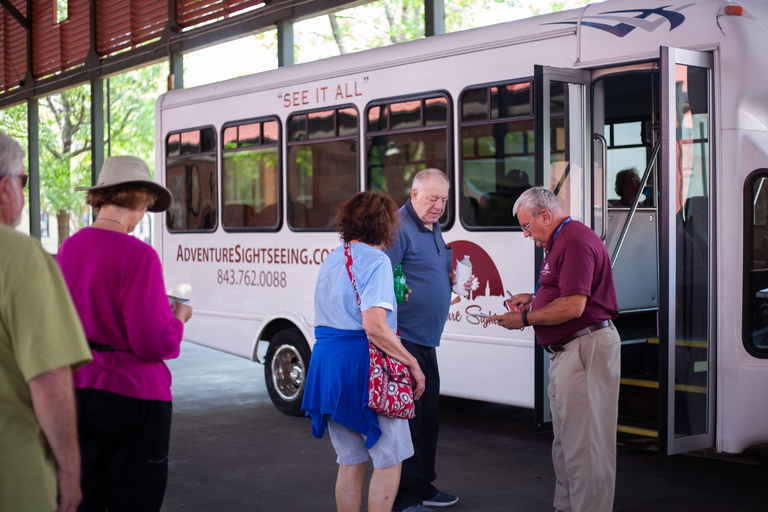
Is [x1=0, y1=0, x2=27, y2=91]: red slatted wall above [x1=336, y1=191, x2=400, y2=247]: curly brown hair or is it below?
above

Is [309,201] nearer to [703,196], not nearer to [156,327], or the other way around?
[703,196]

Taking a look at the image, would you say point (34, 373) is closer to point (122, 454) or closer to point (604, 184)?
point (122, 454)

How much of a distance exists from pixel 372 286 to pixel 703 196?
2.35 metres

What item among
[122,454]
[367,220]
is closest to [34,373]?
[122,454]

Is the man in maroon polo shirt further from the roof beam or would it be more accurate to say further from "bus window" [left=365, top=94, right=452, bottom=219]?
the roof beam

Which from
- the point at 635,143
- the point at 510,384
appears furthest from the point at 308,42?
the point at 510,384

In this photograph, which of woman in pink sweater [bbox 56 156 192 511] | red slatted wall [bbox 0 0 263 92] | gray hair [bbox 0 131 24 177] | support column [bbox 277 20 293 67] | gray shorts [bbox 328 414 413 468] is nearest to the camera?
gray hair [bbox 0 131 24 177]

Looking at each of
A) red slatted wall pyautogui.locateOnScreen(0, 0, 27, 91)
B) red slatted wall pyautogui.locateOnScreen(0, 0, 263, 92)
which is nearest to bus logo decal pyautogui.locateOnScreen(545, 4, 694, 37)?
red slatted wall pyautogui.locateOnScreen(0, 0, 263, 92)

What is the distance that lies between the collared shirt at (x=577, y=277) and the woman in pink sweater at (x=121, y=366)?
1.91 meters

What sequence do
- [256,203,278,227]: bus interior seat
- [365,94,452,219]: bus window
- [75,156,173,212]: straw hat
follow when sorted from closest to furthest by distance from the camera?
1. [75,156,173,212]: straw hat
2. [365,94,452,219]: bus window
3. [256,203,278,227]: bus interior seat

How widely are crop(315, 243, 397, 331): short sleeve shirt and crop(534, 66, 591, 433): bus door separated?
197 cm

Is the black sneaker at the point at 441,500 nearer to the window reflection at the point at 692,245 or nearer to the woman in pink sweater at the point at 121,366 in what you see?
the window reflection at the point at 692,245

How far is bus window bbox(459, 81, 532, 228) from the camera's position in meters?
5.89

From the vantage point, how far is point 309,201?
747cm
